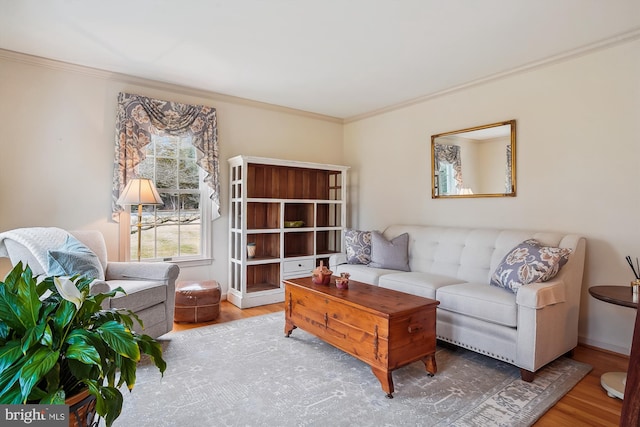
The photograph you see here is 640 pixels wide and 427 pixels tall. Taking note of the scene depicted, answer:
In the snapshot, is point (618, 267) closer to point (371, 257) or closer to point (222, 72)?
point (371, 257)

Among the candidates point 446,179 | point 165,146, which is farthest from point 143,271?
point 446,179

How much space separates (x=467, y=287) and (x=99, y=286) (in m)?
2.77

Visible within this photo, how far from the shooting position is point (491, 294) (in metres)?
2.63

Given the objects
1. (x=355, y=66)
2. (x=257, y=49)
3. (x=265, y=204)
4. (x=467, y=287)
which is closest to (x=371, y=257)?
(x=467, y=287)

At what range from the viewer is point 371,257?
3922 millimetres

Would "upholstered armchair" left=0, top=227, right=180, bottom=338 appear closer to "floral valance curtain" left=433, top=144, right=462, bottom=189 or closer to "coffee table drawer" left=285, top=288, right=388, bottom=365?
"coffee table drawer" left=285, top=288, right=388, bottom=365

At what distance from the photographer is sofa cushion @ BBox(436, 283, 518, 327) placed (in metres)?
2.46

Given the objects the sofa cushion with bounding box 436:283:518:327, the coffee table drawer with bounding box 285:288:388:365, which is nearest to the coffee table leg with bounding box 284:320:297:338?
the coffee table drawer with bounding box 285:288:388:365

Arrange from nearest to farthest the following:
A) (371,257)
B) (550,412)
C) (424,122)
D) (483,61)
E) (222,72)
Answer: (550,412) → (483,61) → (222,72) → (371,257) → (424,122)

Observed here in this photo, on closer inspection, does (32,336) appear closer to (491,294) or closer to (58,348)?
(58,348)

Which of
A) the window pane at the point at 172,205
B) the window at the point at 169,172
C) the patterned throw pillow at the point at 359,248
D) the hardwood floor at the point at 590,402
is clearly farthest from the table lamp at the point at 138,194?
the hardwood floor at the point at 590,402

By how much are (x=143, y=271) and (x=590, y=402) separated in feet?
11.0

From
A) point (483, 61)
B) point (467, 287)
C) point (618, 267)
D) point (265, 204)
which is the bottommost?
point (467, 287)

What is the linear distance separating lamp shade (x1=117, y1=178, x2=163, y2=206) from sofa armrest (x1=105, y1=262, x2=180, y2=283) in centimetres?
63
